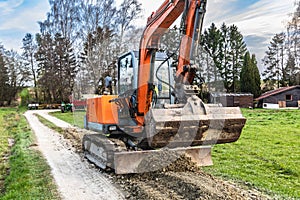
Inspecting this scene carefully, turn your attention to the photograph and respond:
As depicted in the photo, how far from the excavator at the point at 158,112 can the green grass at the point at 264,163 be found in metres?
0.75

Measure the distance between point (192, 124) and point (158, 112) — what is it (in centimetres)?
51

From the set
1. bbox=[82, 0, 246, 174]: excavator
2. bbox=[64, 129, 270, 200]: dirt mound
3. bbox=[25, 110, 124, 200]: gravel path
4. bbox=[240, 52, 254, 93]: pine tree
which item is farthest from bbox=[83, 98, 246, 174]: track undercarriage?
bbox=[240, 52, 254, 93]: pine tree

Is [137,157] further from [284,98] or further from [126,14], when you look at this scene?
[284,98]

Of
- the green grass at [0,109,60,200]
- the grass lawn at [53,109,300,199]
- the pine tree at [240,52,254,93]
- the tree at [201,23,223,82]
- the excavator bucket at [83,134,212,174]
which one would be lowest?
the green grass at [0,109,60,200]

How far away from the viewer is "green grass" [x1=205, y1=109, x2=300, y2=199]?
219 inches

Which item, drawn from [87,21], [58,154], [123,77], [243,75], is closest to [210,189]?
[123,77]

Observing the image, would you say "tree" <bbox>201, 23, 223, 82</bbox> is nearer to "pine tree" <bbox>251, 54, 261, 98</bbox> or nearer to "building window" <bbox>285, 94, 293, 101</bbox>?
"pine tree" <bbox>251, 54, 261, 98</bbox>

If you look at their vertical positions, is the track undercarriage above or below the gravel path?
above

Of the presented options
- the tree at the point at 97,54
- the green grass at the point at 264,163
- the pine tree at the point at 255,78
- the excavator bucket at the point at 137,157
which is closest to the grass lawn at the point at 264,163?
the green grass at the point at 264,163

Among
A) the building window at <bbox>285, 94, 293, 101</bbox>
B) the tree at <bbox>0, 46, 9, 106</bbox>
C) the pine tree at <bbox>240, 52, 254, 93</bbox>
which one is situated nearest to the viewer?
the building window at <bbox>285, 94, 293, 101</bbox>

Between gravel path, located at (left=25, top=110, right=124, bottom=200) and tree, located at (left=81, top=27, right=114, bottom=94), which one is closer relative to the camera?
gravel path, located at (left=25, top=110, right=124, bottom=200)

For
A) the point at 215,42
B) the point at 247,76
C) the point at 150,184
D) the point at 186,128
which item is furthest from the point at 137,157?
the point at 215,42

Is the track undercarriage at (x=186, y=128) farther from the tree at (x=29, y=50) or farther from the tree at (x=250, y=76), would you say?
the tree at (x=29, y=50)

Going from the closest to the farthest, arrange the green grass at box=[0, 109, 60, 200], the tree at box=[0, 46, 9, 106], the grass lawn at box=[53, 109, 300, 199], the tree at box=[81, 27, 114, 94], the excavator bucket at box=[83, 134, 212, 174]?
the green grass at box=[0, 109, 60, 200] < the grass lawn at box=[53, 109, 300, 199] < the excavator bucket at box=[83, 134, 212, 174] < the tree at box=[81, 27, 114, 94] < the tree at box=[0, 46, 9, 106]
